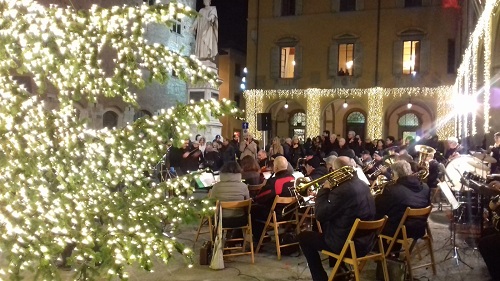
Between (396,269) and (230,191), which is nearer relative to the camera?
(396,269)

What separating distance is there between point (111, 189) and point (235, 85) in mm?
37871

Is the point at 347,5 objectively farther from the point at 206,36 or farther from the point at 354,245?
the point at 354,245

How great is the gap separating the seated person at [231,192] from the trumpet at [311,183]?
0.66 m

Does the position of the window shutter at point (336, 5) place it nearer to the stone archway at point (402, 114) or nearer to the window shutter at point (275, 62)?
the window shutter at point (275, 62)

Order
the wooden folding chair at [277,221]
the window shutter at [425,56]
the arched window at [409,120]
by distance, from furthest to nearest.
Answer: the arched window at [409,120], the window shutter at [425,56], the wooden folding chair at [277,221]

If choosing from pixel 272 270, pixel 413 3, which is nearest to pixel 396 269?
pixel 272 270

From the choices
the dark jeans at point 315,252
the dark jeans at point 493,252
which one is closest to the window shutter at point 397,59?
the dark jeans at point 493,252

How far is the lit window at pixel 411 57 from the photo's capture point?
85.6 ft

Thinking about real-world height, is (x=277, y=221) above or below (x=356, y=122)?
below

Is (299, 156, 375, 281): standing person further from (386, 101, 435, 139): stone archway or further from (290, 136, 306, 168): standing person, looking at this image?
(386, 101, 435, 139): stone archway

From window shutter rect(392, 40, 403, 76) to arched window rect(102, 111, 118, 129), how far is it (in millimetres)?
13580

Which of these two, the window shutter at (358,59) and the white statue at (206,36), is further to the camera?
the window shutter at (358,59)

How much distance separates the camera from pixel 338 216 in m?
5.65

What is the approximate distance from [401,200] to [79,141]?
427cm
